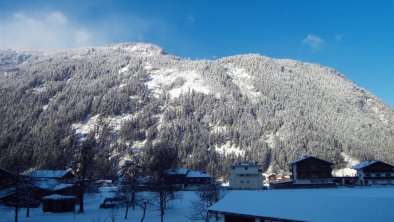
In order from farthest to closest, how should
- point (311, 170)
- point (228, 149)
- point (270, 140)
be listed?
point (270, 140), point (228, 149), point (311, 170)

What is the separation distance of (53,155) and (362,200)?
522 ft

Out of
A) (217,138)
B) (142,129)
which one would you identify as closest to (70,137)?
(142,129)

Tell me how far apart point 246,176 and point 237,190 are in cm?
6110

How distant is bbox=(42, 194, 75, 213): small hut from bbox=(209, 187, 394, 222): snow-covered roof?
33481 mm

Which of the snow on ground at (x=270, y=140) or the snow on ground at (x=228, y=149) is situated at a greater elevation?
the snow on ground at (x=270, y=140)

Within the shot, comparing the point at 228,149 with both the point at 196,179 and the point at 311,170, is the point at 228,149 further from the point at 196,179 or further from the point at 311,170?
the point at 311,170

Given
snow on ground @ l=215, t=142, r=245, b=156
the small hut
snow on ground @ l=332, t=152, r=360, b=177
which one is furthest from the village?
snow on ground @ l=215, t=142, r=245, b=156

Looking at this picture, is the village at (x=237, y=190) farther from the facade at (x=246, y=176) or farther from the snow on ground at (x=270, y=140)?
the snow on ground at (x=270, y=140)

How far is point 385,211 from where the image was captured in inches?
975

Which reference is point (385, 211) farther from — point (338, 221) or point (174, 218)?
point (174, 218)

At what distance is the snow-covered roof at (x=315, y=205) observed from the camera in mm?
25522

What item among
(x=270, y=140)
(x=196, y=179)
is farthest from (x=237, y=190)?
(x=270, y=140)

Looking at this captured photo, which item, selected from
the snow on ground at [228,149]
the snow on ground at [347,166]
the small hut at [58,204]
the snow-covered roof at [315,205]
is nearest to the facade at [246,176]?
the small hut at [58,204]

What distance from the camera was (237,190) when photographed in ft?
135
